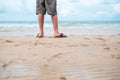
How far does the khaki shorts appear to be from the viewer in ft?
18.4

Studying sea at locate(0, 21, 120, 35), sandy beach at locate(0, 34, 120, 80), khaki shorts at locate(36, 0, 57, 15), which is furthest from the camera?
sea at locate(0, 21, 120, 35)

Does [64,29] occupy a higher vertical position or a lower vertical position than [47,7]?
lower

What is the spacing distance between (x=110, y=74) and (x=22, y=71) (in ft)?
2.53

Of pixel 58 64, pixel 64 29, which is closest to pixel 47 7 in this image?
pixel 58 64

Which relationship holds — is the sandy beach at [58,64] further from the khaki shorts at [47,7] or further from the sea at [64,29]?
the sea at [64,29]

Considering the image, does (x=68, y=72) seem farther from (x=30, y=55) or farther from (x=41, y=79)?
(x=30, y=55)

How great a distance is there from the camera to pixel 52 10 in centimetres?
562

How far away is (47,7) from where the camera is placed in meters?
5.65

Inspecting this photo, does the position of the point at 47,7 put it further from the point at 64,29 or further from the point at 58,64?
the point at 64,29

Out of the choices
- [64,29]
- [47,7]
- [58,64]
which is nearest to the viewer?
[58,64]

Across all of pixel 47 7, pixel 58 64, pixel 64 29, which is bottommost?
pixel 64 29

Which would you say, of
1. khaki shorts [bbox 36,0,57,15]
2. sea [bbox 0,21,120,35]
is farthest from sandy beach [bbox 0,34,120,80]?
sea [bbox 0,21,120,35]

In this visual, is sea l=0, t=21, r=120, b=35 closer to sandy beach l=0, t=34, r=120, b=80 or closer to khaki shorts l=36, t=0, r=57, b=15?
khaki shorts l=36, t=0, r=57, b=15

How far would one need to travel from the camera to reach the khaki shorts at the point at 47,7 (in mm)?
5621
